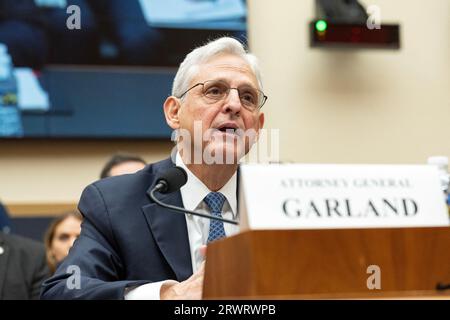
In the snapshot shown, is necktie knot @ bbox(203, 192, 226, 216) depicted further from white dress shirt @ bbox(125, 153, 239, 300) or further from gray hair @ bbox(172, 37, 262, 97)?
gray hair @ bbox(172, 37, 262, 97)

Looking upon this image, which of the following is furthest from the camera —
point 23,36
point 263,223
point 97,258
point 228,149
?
point 23,36

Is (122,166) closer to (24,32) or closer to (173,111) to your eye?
(24,32)

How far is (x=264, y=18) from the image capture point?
552 centimetres

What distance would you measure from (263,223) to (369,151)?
425 centimetres

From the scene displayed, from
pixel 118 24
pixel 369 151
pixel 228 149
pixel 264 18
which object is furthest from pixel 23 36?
pixel 228 149

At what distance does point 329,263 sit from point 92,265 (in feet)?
2.49

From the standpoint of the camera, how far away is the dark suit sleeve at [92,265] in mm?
1847

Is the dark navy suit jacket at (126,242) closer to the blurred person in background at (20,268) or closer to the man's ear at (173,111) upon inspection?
the man's ear at (173,111)

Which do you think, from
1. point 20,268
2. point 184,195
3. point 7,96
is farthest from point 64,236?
point 184,195

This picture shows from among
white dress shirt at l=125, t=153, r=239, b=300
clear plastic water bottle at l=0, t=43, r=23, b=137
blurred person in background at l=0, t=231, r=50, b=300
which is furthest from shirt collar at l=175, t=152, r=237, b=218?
clear plastic water bottle at l=0, t=43, r=23, b=137

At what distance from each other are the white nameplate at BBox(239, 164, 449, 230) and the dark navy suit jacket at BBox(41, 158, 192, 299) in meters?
0.61

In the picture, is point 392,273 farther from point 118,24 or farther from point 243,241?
point 118,24

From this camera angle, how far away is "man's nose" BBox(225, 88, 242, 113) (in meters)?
2.29

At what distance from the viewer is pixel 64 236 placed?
4309mm
